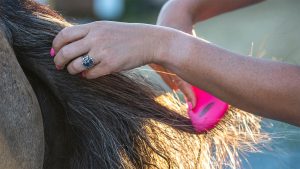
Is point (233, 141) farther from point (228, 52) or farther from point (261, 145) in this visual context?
point (228, 52)

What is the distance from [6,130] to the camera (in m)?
1.18

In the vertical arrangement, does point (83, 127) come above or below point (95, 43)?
below

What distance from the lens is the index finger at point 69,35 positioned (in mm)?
1271

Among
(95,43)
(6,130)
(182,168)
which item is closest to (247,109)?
(182,168)

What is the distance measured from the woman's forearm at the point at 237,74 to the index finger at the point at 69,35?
6.0 inches

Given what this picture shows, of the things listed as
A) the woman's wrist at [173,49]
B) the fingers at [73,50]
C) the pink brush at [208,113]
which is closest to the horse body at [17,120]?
the fingers at [73,50]

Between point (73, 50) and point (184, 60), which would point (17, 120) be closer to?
point (73, 50)

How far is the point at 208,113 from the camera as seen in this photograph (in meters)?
1.44

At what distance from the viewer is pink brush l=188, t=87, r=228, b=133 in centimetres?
145

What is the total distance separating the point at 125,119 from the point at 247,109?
0.24 m

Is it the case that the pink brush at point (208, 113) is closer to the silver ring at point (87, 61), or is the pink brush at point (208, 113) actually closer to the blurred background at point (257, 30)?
the blurred background at point (257, 30)

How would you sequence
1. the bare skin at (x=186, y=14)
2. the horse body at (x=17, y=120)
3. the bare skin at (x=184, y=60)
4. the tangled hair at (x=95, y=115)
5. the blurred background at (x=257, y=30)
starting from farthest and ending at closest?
the blurred background at (x=257, y=30) < the bare skin at (x=186, y=14) < the tangled hair at (x=95, y=115) < the bare skin at (x=184, y=60) < the horse body at (x=17, y=120)

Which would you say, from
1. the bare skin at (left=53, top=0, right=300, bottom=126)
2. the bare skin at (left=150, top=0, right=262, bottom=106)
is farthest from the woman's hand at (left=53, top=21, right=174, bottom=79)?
the bare skin at (left=150, top=0, right=262, bottom=106)

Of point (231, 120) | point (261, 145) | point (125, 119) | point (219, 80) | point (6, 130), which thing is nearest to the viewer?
point (6, 130)
